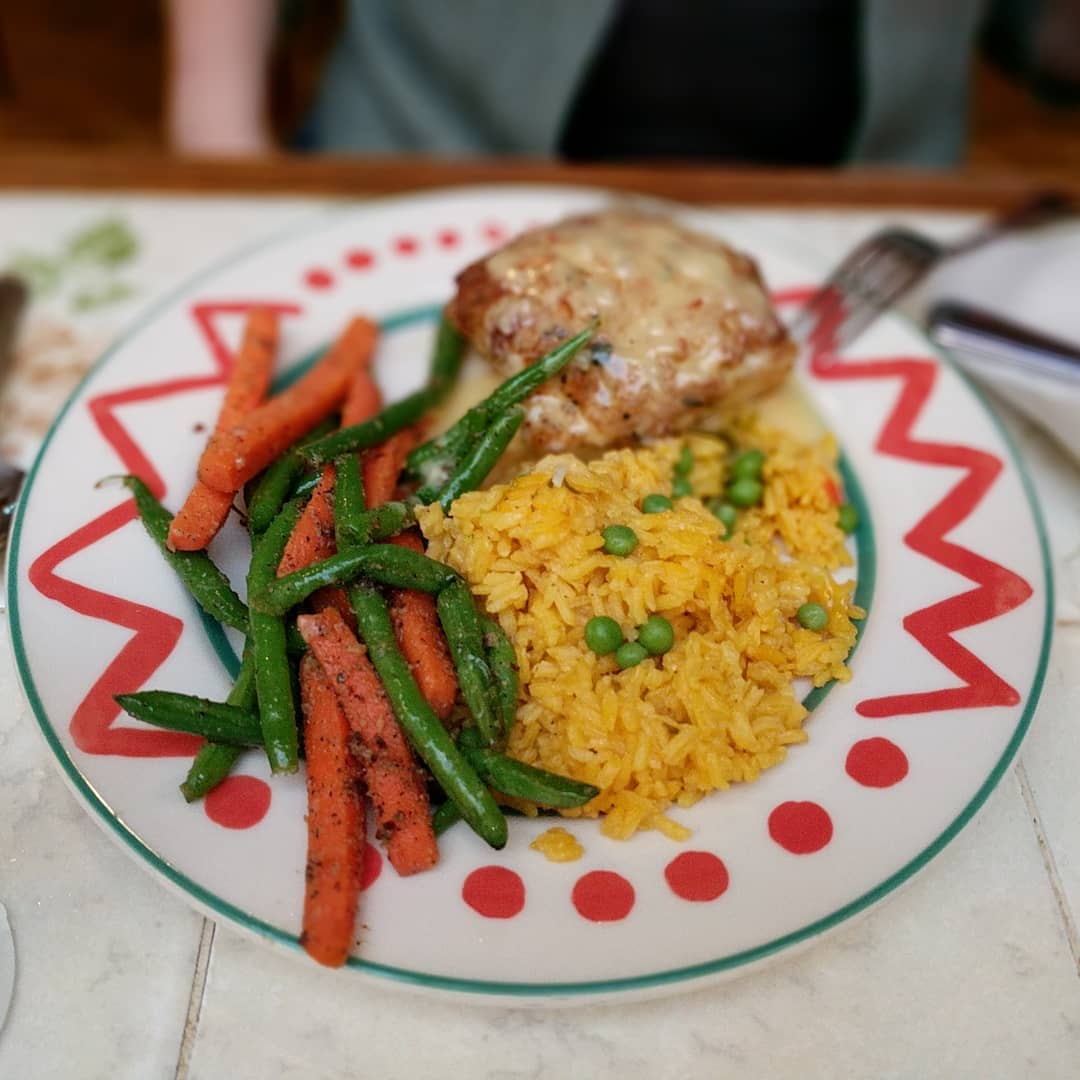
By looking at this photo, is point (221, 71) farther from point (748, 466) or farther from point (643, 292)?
point (748, 466)

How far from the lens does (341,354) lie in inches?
112

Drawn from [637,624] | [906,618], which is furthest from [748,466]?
[637,624]

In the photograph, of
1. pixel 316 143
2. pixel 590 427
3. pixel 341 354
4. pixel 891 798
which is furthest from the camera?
pixel 316 143

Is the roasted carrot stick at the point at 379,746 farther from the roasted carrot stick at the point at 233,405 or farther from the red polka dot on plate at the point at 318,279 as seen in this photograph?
the red polka dot on plate at the point at 318,279

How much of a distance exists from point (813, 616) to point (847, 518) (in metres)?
0.41

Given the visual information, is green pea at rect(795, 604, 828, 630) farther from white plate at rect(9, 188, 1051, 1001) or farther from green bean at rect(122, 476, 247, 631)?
green bean at rect(122, 476, 247, 631)

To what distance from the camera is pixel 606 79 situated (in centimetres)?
411

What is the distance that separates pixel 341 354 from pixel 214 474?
2.14ft

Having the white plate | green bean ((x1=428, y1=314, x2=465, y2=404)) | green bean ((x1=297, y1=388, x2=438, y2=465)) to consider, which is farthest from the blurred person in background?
green bean ((x1=297, y1=388, x2=438, y2=465))

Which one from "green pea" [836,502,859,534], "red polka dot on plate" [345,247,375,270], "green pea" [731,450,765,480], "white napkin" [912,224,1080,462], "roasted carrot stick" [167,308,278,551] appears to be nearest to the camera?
"roasted carrot stick" [167,308,278,551]

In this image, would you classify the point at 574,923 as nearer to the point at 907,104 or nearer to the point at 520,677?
the point at 520,677

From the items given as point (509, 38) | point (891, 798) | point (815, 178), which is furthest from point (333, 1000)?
point (509, 38)

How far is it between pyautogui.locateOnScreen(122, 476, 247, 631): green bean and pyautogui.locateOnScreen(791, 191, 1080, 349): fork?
1850 mm

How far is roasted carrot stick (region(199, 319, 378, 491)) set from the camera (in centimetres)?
236
